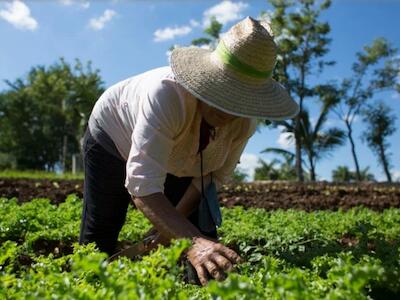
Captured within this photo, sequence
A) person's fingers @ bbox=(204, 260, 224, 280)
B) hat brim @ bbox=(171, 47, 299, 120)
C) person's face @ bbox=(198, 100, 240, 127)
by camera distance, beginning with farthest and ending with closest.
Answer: person's face @ bbox=(198, 100, 240, 127) < hat brim @ bbox=(171, 47, 299, 120) < person's fingers @ bbox=(204, 260, 224, 280)

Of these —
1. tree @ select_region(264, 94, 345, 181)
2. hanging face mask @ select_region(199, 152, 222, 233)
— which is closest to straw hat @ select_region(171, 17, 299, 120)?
hanging face mask @ select_region(199, 152, 222, 233)

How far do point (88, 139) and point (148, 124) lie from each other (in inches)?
43.0

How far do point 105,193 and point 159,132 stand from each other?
3.46ft

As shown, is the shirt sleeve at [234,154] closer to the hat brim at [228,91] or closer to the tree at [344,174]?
the hat brim at [228,91]

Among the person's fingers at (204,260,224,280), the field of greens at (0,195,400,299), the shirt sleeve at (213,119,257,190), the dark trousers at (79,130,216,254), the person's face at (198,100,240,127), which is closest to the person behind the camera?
the field of greens at (0,195,400,299)

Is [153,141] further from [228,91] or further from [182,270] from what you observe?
[182,270]

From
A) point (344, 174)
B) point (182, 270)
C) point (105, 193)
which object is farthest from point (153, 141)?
point (344, 174)

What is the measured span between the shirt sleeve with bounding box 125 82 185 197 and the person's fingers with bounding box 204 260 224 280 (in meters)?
0.48

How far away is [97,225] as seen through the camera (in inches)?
137

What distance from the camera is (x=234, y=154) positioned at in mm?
3365

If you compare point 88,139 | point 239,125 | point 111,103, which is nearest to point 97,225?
point 88,139

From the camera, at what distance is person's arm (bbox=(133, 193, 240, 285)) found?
2.12 metres

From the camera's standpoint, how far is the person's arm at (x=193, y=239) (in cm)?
212

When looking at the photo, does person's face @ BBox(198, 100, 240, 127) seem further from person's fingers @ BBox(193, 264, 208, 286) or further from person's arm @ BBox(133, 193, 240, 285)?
person's fingers @ BBox(193, 264, 208, 286)
